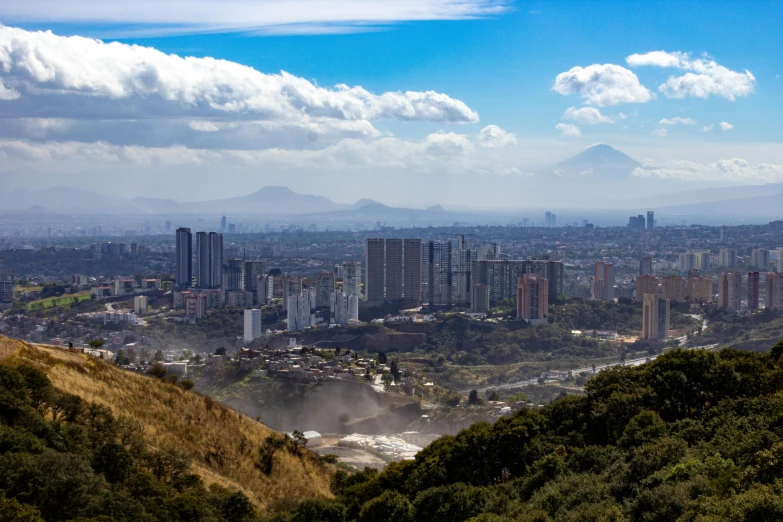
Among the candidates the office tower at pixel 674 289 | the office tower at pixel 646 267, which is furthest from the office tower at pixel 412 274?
the office tower at pixel 646 267

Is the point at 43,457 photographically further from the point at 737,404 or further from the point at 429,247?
the point at 429,247

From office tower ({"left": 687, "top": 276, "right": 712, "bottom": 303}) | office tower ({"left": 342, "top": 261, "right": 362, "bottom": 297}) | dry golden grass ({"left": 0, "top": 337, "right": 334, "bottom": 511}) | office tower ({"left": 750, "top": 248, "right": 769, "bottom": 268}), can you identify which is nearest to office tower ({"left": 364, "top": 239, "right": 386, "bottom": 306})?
office tower ({"left": 342, "top": 261, "right": 362, "bottom": 297})

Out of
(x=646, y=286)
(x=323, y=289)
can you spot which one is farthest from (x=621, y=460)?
(x=323, y=289)

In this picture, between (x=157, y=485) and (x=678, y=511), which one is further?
(x=157, y=485)

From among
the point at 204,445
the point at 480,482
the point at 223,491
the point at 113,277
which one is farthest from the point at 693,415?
the point at 113,277

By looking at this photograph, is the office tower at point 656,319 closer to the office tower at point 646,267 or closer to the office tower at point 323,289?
the office tower at point 323,289

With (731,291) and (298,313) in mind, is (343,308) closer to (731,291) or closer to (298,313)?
(298,313)
